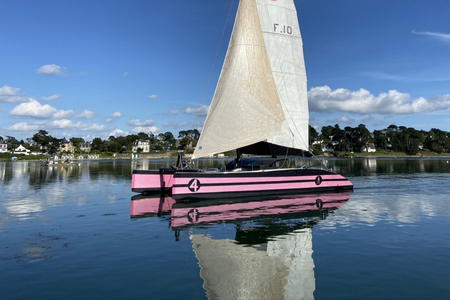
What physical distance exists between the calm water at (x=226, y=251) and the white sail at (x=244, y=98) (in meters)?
4.86

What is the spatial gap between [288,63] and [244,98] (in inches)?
262

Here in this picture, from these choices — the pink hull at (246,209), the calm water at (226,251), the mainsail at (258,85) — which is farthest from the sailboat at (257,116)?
the calm water at (226,251)

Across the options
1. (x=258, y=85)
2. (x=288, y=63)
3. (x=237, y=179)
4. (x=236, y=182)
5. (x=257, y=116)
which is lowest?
(x=236, y=182)

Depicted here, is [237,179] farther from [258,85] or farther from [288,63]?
[288,63]

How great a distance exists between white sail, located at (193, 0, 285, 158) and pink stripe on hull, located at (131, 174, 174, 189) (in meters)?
5.41

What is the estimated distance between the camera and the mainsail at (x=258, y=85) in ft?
81.9

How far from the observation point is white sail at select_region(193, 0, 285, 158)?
24859 mm

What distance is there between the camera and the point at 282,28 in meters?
29.2

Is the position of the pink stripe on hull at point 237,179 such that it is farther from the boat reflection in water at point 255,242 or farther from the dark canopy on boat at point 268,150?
the dark canopy on boat at point 268,150

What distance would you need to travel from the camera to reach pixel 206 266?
11.2m

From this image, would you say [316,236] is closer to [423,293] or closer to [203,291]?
[423,293]

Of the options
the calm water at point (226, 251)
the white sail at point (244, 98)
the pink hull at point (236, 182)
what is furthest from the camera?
the white sail at point (244, 98)

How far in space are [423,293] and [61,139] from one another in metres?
196

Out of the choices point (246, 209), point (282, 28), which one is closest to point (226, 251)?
point (246, 209)
